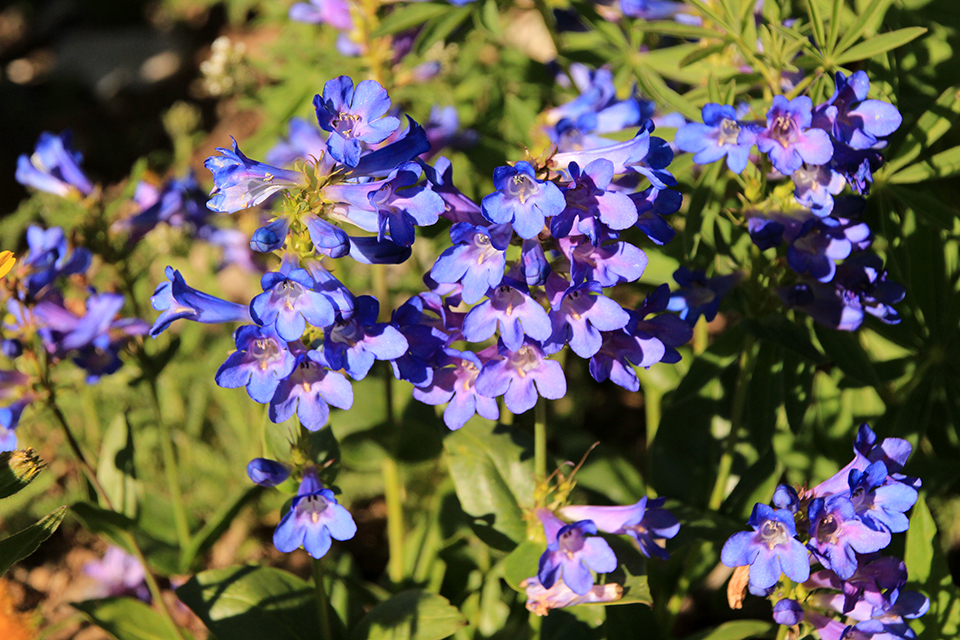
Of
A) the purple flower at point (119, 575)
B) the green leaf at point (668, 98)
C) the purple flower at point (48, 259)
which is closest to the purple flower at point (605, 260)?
the green leaf at point (668, 98)

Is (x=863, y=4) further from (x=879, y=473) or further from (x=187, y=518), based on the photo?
(x=187, y=518)

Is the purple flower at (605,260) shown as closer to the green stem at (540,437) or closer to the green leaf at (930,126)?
the green stem at (540,437)

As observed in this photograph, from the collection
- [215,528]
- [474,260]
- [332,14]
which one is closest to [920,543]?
[474,260]

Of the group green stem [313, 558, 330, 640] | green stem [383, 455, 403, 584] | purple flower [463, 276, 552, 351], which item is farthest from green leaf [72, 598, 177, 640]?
purple flower [463, 276, 552, 351]

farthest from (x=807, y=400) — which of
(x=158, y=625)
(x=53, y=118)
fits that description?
(x=53, y=118)

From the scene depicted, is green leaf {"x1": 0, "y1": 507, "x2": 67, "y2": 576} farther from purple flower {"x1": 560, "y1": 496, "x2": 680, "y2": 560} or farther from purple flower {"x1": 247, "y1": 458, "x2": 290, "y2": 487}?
purple flower {"x1": 560, "y1": 496, "x2": 680, "y2": 560}
